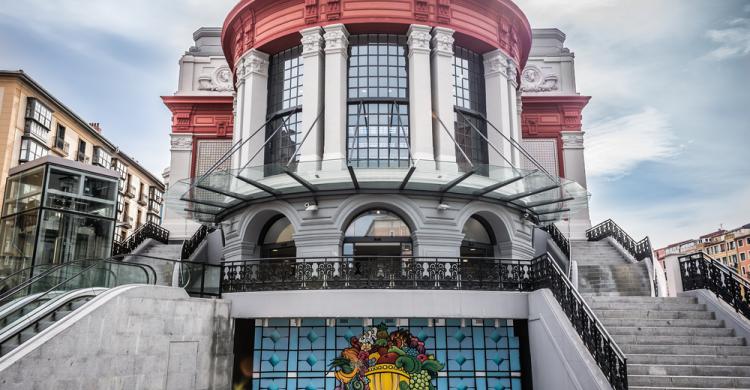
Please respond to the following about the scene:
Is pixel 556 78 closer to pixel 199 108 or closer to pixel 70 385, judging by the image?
pixel 199 108

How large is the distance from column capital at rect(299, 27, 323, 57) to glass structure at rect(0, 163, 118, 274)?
7.91 metres

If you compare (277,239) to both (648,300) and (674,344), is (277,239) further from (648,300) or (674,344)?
(674,344)

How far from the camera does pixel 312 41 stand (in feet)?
62.0

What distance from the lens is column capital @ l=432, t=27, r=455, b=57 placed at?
18.9 metres

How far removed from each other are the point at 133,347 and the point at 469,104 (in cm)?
1379

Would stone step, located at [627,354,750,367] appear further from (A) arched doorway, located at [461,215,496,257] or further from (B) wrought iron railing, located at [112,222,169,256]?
(B) wrought iron railing, located at [112,222,169,256]

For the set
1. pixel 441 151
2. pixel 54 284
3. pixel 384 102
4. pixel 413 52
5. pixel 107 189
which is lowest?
pixel 54 284

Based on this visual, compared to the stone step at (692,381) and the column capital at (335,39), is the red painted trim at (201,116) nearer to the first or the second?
the column capital at (335,39)

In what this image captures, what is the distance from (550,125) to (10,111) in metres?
37.3

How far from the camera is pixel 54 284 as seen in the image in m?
12.3

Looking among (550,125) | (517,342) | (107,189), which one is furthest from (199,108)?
(517,342)

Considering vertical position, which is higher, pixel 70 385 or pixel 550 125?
pixel 550 125

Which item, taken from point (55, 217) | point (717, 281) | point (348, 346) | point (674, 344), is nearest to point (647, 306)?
point (717, 281)

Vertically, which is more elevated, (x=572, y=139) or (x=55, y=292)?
(x=572, y=139)
